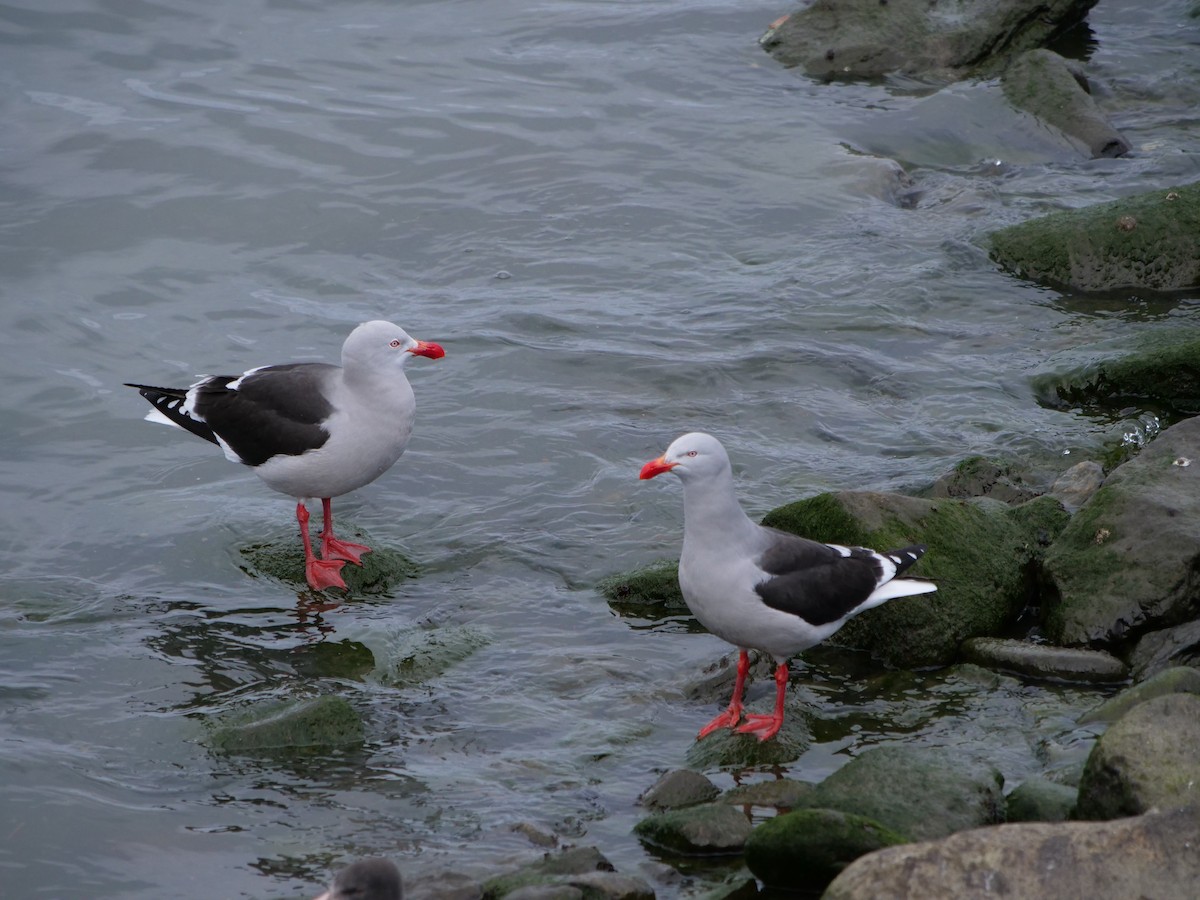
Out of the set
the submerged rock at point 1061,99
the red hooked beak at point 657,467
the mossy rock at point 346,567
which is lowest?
the mossy rock at point 346,567

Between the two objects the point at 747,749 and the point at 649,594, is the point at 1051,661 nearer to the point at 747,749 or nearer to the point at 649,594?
the point at 747,749

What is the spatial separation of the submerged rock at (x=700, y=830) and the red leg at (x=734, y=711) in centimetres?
93

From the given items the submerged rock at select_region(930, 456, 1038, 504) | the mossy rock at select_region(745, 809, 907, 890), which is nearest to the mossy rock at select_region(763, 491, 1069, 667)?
the submerged rock at select_region(930, 456, 1038, 504)

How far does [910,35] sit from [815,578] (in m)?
12.7

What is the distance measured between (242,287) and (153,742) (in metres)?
6.97

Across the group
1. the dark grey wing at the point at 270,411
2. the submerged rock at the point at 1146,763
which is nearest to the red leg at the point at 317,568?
the dark grey wing at the point at 270,411

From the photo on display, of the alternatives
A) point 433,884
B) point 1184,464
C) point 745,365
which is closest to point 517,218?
point 745,365

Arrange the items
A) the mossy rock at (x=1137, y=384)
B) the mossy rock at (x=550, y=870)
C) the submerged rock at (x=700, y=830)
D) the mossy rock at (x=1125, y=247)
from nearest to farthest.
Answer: the mossy rock at (x=550, y=870), the submerged rock at (x=700, y=830), the mossy rock at (x=1137, y=384), the mossy rock at (x=1125, y=247)

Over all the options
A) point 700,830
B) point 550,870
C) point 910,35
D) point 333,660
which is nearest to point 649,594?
point 333,660

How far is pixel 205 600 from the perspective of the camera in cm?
868

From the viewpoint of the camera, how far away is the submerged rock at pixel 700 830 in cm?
584

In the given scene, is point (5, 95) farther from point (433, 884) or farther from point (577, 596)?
point (433, 884)

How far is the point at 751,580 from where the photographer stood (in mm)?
6809

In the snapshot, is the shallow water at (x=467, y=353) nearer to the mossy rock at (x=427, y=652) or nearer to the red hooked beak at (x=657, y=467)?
the mossy rock at (x=427, y=652)
